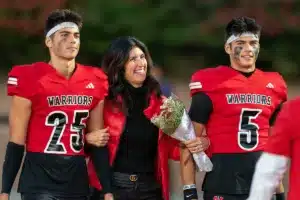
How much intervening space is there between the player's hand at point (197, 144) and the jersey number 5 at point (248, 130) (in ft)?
0.80

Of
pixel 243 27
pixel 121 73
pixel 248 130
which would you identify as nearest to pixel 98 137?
pixel 121 73

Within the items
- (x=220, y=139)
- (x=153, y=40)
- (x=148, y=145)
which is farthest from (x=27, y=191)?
(x=153, y=40)

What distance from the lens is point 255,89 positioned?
7293 mm

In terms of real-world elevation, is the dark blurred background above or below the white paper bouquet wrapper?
above

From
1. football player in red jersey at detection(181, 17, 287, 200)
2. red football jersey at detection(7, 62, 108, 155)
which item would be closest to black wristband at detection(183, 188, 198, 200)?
football player in red jersey at detection(181, 17, 287, 200)

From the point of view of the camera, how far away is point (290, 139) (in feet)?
16.8

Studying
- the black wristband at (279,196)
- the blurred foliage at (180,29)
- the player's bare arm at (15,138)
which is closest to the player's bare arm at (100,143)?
the player's bare arm at (15,138)

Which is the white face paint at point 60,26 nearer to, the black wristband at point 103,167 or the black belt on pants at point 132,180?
the black wristband at point 103,167

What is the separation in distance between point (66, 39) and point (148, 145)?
0.93m

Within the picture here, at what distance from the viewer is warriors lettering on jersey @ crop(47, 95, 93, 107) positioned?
22.8 ft

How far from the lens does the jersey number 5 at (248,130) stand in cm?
721

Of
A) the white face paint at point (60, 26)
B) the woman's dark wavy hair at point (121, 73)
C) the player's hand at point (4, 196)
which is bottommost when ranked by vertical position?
the player's hand at point (4, 196)

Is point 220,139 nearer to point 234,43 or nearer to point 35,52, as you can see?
point 234,43

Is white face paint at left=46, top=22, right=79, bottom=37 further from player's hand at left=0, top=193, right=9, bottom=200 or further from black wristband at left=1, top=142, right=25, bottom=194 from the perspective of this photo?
player's hand at left=0, top=193, right=9, bottom=200
